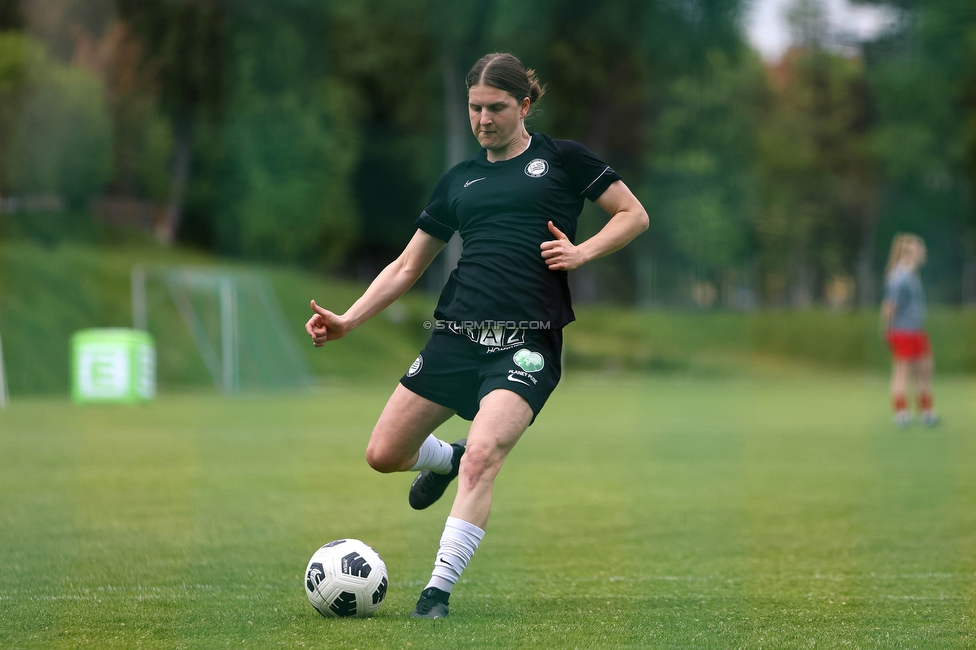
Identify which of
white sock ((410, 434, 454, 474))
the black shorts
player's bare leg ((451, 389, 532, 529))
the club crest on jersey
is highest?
the club crest on jersey

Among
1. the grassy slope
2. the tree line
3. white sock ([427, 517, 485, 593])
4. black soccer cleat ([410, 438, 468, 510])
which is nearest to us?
white sock ([427, 517, 485, 593])

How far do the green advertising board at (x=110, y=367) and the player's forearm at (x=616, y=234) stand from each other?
1548cm

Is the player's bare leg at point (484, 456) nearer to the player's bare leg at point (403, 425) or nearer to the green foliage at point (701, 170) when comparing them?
the player's bare leg at point (403, 425)

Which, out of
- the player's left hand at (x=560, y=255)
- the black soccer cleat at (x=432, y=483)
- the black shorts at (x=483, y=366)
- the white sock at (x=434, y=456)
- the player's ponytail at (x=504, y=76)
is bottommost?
the black soccer cleat at (x=432, y=483)

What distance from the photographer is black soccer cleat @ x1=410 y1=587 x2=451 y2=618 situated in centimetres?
462

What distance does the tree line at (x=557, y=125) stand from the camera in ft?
114

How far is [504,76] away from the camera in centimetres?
491

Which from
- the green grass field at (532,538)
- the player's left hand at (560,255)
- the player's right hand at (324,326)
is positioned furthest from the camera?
the player's right hand at (324,326)

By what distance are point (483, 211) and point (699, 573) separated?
199 cm

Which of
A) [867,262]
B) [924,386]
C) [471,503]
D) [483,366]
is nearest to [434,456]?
[483,366]

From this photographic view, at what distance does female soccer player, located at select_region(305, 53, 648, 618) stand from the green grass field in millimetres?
612

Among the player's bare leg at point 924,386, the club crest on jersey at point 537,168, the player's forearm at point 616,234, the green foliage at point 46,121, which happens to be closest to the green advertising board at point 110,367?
the player's bare leg at point 924,386

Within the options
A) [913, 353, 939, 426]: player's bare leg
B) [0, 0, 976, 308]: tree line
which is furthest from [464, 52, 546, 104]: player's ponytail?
[0, 0, 976, 308]: tree line

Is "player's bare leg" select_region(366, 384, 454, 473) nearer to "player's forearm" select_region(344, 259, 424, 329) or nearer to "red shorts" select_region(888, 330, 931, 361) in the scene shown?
"player's forearm" select_region(344, 259, 424, 329)
